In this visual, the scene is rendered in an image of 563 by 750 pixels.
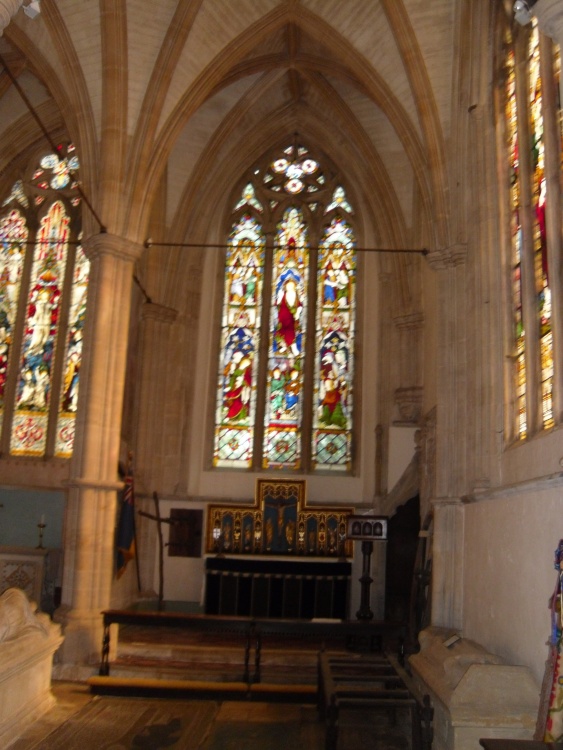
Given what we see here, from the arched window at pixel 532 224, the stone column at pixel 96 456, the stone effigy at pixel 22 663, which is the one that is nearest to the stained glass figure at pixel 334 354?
the stone column at pixel 96 456

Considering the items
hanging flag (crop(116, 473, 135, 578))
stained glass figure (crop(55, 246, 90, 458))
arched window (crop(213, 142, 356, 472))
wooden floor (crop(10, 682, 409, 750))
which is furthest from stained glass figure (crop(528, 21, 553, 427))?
stained glass figure (crop(55, 246, 90, 458))

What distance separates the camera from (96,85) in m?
11.1

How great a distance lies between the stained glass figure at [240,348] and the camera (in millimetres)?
15305

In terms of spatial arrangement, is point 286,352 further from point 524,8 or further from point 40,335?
point 524,8

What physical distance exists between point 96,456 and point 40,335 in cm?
516

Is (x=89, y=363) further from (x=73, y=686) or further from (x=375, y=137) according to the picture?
(x=375, y=137)

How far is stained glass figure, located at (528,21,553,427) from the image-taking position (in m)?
7.24

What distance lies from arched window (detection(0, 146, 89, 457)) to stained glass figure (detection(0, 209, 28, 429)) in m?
0.02

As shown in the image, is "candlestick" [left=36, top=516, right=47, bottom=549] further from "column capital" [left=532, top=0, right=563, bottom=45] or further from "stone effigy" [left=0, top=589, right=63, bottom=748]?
"column capital" [left=532, top=0, right=563, bottom=45]

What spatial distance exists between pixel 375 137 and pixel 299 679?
10000 millimetres

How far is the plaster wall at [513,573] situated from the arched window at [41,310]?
791cm

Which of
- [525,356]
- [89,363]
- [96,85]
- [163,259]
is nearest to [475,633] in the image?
[525,356]

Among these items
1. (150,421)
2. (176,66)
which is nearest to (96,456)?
(150,421)

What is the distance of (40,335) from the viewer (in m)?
14.8
